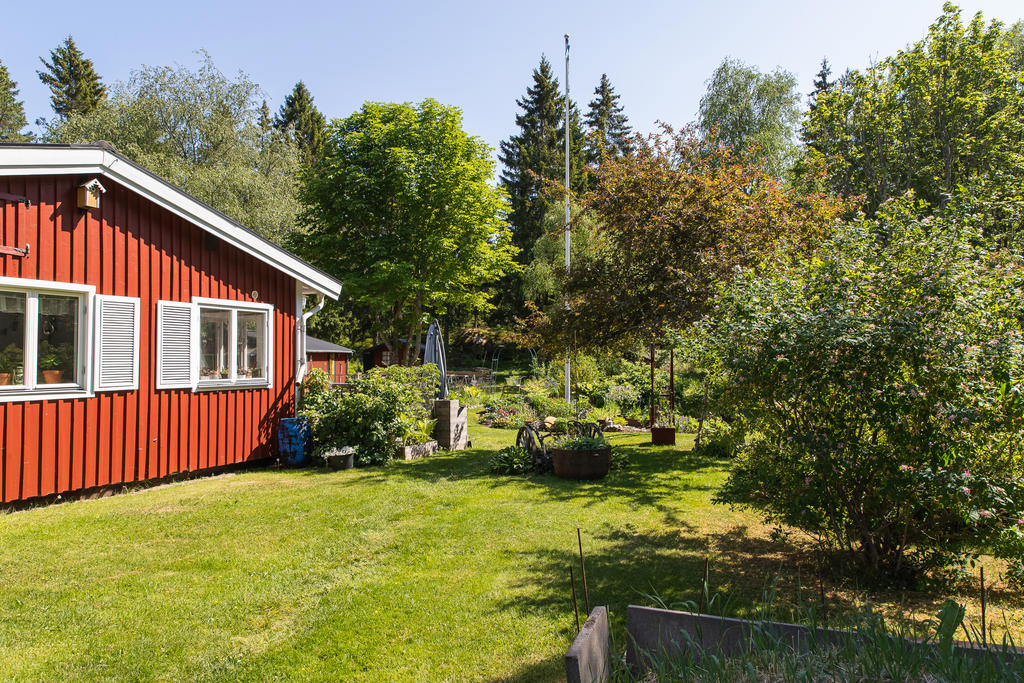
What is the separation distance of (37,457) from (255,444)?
2851 millimetres

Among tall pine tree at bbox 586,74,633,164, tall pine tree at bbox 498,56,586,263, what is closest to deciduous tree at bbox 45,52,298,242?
tall pine tree at bbox 498,56,586,263

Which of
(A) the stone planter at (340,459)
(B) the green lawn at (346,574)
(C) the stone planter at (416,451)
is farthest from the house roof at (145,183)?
(B) the green lawn at (346,574)

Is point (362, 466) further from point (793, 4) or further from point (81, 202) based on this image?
point (793, 4)

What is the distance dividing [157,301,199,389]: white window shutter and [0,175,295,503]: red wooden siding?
83 millimetres

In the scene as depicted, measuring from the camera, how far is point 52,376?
6.52m

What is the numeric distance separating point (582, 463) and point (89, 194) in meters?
6.72

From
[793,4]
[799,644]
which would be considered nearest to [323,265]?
[793,4]

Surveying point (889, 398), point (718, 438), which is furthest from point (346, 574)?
point (889, 398)

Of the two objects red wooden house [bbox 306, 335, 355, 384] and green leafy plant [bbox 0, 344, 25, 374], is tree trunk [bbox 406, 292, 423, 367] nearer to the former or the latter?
red wooden house [bbox 306, 335, 355, 384]

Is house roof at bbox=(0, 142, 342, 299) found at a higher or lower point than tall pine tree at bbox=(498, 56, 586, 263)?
lower

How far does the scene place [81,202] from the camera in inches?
263

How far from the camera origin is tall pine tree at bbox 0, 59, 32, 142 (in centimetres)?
2773

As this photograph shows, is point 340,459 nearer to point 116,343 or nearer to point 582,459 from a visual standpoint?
point 116,343

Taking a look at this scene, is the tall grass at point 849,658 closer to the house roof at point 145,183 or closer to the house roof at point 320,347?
the house roof at point 145,183
